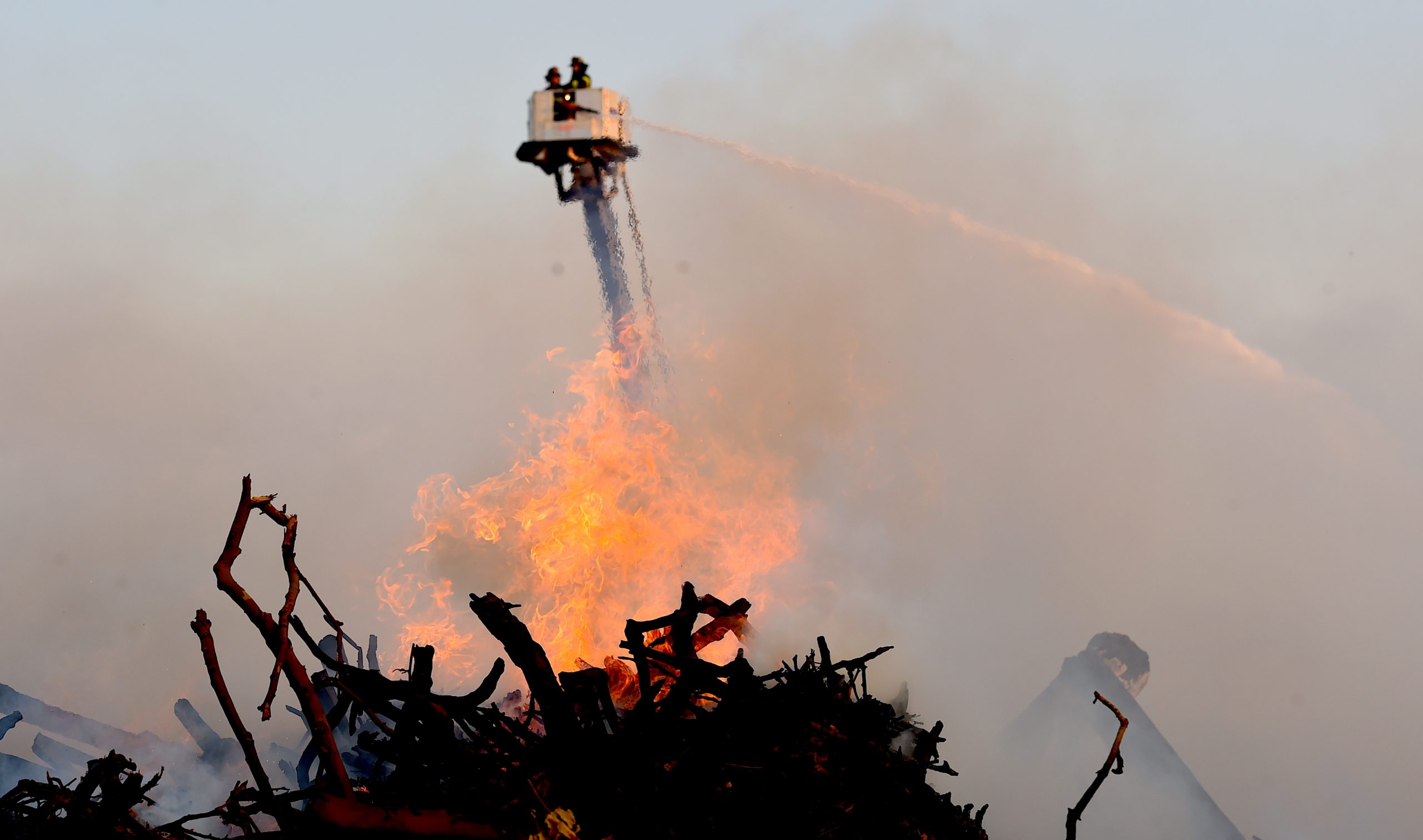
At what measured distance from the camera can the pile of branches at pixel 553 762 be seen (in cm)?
358

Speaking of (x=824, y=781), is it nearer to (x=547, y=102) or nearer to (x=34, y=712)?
(x=34, y=712)

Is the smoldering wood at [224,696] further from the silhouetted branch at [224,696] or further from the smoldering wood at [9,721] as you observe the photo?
the smoldering wood at [9,721]

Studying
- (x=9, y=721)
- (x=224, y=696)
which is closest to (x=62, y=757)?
(x=9, y=721)

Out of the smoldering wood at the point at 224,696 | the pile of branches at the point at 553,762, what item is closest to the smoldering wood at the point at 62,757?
the pile of branches at the point at 553,762

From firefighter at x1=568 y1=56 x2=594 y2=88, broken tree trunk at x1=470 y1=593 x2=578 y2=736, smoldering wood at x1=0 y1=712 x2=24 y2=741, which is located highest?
firefighter at x1=568 y1=56 x2=594 y2=88

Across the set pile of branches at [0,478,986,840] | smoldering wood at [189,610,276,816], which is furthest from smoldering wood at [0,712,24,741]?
smoldering wood at [189,610,276,816]

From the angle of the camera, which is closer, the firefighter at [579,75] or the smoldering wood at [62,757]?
the smoldering wood at [62,757]

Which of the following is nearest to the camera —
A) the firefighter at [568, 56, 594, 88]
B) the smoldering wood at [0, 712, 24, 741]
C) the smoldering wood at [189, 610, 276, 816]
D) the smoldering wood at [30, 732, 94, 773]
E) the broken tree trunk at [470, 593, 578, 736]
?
the smoldering wood at [189, 610, 276, 816]

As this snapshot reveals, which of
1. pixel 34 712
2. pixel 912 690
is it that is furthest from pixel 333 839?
pixel 912 690

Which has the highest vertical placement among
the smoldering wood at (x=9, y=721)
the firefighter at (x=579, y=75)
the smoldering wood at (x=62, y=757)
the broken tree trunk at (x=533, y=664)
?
the firefighter at (x=579, y=75)

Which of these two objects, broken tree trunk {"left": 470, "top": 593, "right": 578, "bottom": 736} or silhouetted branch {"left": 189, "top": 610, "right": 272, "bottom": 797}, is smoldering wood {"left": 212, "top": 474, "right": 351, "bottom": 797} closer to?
silhouetted branch {"left": 189, "top": 610, "right": 272, "bottom": 797}

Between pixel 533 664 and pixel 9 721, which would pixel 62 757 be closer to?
pixel 9 721

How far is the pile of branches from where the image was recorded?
3.58 m

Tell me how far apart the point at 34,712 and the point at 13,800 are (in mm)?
17603
